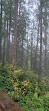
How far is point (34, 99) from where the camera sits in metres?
5.95

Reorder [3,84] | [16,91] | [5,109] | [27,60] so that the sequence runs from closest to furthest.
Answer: [5,109] → [16,91] → [3,84] → [27,60]

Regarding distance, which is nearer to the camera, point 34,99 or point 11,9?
point 34,99

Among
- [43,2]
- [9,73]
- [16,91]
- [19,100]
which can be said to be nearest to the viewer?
[19,100]

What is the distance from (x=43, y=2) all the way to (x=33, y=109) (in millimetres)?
10472

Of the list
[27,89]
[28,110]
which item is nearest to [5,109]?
[28,110]

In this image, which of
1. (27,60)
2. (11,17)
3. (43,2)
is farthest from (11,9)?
(27,60)

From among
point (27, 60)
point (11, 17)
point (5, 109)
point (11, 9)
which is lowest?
point (27, 60)

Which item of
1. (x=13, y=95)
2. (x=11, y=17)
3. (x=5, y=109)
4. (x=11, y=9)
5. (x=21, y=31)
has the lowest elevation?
(x=13, y=95)

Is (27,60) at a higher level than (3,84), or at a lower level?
lower

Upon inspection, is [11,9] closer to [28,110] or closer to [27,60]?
[27,60]

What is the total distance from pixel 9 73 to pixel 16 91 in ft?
7.54

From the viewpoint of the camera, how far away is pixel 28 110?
4.83 metres

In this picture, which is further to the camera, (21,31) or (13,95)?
(21,31)

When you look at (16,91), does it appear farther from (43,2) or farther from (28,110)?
(43,2)
